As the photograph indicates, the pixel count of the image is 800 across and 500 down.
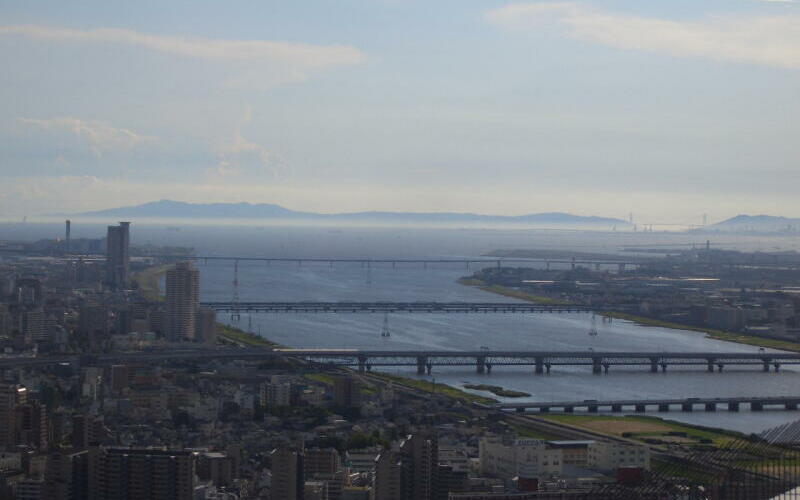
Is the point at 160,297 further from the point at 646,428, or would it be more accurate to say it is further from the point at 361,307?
the point at 646,428

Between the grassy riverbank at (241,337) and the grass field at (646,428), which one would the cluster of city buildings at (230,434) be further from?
the grass field at (646,428)

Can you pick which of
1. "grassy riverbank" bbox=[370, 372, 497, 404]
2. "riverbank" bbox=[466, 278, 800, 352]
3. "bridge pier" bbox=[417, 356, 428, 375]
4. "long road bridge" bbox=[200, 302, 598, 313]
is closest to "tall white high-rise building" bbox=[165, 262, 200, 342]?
"bridge pier" bbox=[417, 356, 428, 375]

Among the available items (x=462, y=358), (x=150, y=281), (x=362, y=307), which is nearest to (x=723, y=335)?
(x=362, y=307)

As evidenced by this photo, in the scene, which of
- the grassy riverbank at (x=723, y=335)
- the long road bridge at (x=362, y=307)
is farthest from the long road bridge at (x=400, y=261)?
the long road bridge at (x=362, y=307)

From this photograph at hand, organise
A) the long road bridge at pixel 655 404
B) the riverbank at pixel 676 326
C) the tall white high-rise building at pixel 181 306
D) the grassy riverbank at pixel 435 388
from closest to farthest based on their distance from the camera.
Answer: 1. the long road bridge at pixel 655 404
2. the grassy riverbank at pixel 435 388
3. the tall white high-rise building at pixel 181 306
4. the riverbank at pixel 676 326

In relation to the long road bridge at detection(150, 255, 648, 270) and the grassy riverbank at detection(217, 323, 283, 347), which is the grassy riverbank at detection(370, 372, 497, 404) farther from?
the long road bridge at detection(150, 255, 648, 270)
